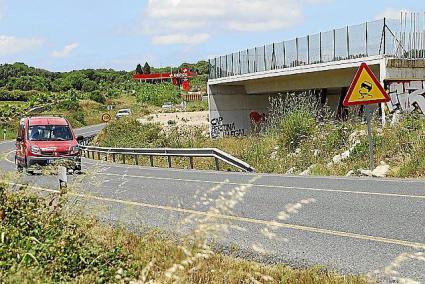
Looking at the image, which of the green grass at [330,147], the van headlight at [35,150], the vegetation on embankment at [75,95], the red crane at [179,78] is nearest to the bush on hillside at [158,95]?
the vegetation on embankment at [75,95]

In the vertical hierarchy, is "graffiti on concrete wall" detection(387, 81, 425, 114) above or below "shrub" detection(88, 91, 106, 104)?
below

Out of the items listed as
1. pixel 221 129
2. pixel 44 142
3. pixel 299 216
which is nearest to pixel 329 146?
Answer: pixel 44 142

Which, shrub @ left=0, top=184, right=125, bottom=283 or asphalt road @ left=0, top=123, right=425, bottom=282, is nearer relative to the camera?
Answer: shrub @ left=0, top=184, right=125, bottom=283

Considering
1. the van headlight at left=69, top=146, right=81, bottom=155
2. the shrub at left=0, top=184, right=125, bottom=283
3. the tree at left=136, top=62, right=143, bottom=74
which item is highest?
the tree at left=136, top=62, right=143, bottom=74

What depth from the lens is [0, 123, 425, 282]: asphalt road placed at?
252 inches

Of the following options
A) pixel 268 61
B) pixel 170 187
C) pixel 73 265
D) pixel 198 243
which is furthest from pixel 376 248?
pixel 268 61

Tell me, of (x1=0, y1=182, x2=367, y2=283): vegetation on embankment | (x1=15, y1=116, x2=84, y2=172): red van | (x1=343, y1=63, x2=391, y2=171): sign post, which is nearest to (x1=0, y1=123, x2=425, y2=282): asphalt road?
(x1=0, y1=182, x2=367, y2=283): vegetation on embankment

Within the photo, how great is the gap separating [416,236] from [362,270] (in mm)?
1752

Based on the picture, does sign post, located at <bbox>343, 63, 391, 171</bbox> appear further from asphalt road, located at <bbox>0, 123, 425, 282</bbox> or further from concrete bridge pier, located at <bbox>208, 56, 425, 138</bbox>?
concrete bridge pier, located at <bbox>208, 56, 425, 138</bbox>

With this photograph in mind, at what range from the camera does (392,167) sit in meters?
16.2

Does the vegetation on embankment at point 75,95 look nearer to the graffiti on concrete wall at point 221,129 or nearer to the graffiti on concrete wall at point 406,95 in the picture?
the graffiti on concrete wall at point 221,129

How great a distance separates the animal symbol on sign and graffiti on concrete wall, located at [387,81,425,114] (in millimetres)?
8535

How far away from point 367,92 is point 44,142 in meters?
11.3

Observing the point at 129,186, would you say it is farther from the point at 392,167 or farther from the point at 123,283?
the point at 123,283
